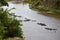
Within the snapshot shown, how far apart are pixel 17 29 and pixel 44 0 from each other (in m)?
24.1

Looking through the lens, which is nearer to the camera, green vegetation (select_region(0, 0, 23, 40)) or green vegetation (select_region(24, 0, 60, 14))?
green vegetation (select_region(0, 0, 23, 40))

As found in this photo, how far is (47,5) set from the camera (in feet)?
111

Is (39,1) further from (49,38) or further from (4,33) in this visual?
(4,33)

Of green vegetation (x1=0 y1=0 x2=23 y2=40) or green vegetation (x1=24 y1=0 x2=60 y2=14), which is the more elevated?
green vegetation (x1=0 y1=0 x2=23 y2=40)

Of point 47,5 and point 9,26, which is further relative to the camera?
point 47,5

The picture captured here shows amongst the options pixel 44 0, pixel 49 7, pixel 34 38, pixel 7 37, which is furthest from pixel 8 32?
pixel 44 0

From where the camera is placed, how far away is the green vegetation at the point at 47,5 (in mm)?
29647

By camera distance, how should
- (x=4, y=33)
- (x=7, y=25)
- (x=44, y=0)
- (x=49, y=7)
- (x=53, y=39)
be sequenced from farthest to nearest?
(x=44, y=0) → (x=49, y=7) → (x=53, y=39) → (x=7, y=25) → (x=4, y=33)

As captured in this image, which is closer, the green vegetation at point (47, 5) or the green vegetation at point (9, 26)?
the green vegetation at point (9, 26)

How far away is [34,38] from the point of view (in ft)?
42.0

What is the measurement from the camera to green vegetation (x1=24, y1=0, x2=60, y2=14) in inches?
1167

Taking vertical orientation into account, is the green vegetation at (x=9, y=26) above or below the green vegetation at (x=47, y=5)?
above

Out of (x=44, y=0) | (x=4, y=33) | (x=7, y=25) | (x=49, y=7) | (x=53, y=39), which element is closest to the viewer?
(x=4, y=33)

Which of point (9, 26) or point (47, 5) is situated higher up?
point (9, 26)
